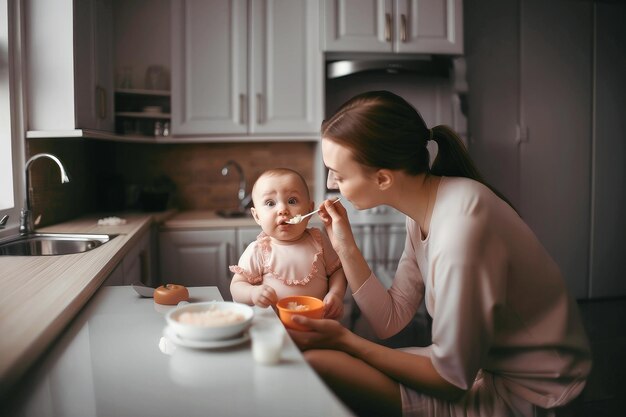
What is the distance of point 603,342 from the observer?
3.33 m

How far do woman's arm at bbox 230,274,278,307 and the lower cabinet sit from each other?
1445 millimetres

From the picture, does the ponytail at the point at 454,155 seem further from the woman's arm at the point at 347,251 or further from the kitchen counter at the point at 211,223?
the kitchen counter at the point at 211,223

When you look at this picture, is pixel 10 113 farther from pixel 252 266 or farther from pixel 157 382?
pixel 157 382

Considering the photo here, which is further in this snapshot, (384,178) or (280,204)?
(280,204)

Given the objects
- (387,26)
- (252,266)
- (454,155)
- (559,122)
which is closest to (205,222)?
(252,266)

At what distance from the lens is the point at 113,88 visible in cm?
323

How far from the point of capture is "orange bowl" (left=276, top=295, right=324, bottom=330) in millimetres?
1174

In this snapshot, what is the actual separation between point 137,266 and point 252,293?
1326 mm

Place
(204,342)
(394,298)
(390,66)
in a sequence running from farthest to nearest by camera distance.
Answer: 1. (390,66)
2. (394,298)
3. (204,342)

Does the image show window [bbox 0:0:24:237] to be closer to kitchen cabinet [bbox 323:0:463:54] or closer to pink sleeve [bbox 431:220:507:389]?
kitchen cabinet [bbox 323:0:463:54]

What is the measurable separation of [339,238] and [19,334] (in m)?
0.86

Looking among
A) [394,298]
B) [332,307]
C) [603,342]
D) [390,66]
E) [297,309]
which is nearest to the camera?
[297,309]

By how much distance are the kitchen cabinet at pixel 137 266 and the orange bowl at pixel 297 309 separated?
875 mm

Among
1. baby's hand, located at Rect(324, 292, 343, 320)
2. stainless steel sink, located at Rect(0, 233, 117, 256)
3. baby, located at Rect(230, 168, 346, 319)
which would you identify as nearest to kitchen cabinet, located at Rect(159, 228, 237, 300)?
stainless steel sink, located at Rect(0, 233, 117, 256)
